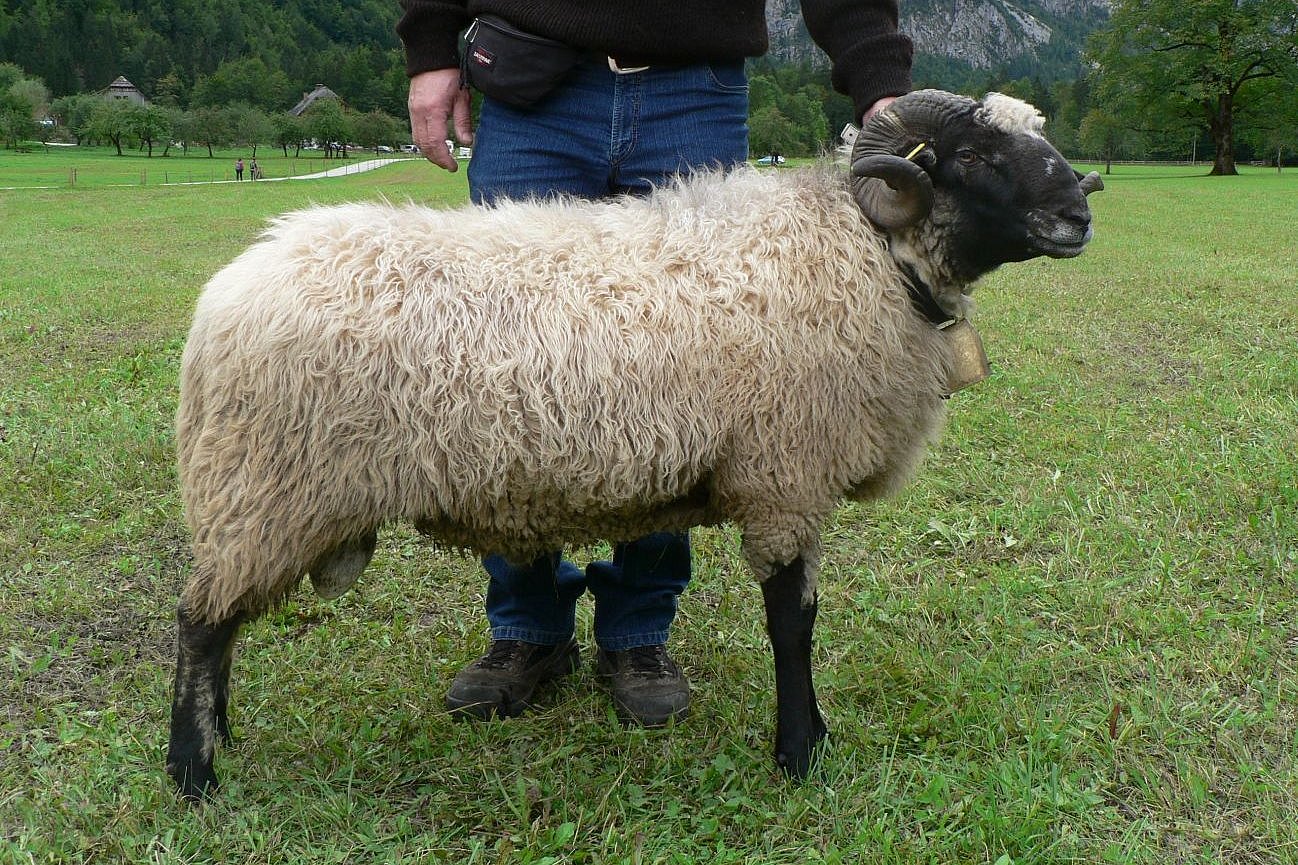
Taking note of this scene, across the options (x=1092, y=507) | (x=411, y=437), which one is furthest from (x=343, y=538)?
(x=1092, y=507)

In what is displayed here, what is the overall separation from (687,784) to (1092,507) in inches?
105

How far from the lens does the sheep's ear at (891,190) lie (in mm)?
2625

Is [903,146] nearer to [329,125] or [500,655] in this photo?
[500,655]

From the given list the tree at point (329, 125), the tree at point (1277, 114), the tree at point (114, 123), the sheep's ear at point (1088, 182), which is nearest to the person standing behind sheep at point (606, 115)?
the sheep's ear at point (1088, 182)

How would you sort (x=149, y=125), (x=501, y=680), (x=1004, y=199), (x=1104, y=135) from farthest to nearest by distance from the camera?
(x=149, y=125)
(x=1104, y=135)
(x=501, y=680)
(x=1004, y=199)

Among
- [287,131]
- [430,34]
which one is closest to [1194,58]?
[430,34]

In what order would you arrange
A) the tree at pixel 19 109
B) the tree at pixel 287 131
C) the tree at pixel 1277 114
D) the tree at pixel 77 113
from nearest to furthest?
the tree at pixel 1277 114 < the tree at pixel 19 109 < the tree at pixel 287 131 < the tree at pixel 77 113

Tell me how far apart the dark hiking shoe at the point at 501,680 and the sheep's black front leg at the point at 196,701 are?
749 mm

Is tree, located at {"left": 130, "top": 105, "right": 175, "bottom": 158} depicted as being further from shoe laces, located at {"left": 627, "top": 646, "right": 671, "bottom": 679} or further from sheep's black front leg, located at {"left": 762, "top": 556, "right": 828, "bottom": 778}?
sheep's black front leg, located at {"left": 762, "top": 556, "right": 828, "bottom": 778}

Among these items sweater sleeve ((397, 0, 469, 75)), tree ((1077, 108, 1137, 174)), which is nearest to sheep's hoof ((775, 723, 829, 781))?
sweater sleeve ((397, 0, 469, 75))

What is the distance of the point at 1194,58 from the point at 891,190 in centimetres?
6211

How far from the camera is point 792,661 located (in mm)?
2893

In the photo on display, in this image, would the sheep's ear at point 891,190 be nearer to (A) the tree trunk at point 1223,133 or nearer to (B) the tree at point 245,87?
(A) the tree trunk at point 1223,133

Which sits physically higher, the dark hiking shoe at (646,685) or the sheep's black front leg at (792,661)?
the sheep's black front leg at (792,661)
